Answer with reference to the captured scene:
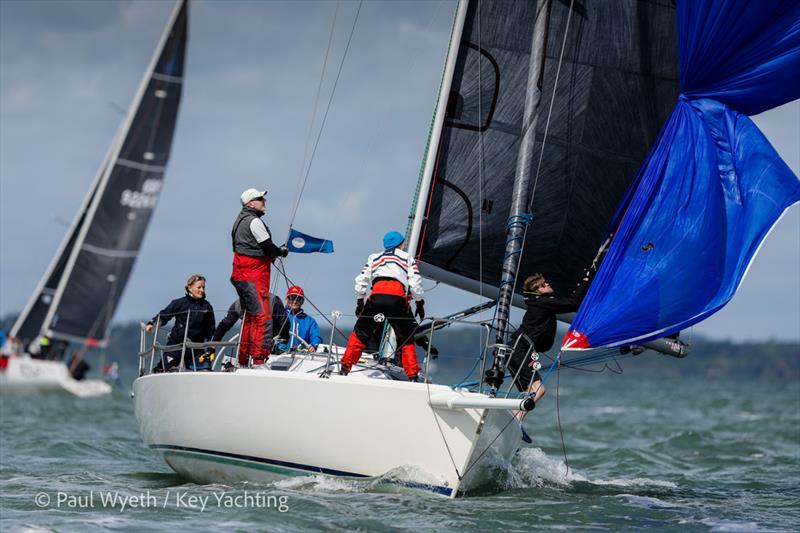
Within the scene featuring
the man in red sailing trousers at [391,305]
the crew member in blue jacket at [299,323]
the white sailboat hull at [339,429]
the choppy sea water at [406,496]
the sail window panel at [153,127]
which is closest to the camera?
the choppy sea water at [406,496]

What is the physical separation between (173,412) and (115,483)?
3.22ft

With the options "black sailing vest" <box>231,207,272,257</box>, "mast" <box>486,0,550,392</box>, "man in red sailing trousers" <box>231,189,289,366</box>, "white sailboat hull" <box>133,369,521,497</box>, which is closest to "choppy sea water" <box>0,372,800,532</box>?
"white sailboat hull" <box>133,369,521,497</box>

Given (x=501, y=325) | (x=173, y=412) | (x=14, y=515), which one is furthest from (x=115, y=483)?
(x=501, y=325)

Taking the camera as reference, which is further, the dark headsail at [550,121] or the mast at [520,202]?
the dark headsail at [550,121]

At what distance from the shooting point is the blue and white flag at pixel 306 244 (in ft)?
30.8

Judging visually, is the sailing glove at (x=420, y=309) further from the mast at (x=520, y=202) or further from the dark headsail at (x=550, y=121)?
the dark headsail at (x=550, y=121)

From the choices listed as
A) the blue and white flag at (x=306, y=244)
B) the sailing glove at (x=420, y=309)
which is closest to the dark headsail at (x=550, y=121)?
the blue and white flag at (x=306, y=244)

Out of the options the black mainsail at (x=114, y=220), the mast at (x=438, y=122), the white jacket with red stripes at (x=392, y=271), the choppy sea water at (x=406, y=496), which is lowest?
the choppy sea water at (x=406, y=496)

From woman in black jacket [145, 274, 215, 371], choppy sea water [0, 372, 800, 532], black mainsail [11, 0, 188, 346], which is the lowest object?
choppy sea water [0, 372, 800, 532]

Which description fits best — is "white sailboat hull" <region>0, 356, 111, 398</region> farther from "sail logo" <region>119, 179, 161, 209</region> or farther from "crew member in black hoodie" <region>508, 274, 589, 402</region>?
"crew member in black hoodie" <region>508, 274, 589, 402</region>

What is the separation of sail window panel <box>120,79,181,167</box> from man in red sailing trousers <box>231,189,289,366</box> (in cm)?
2233

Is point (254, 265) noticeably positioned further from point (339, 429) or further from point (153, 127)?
point (153, 127)

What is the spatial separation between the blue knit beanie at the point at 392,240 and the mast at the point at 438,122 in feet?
5.05

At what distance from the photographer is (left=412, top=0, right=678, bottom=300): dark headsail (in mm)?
10352
